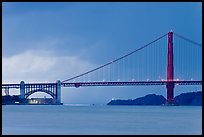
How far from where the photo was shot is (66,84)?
3195 centimetres

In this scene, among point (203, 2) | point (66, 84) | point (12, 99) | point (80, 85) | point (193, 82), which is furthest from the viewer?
point (12, 99)

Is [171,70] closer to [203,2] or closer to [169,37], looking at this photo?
[169,37]

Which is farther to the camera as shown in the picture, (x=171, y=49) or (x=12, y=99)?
(x=12, y=99)

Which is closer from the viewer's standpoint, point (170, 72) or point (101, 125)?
point (101, 125)

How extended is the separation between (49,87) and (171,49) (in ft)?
24.0

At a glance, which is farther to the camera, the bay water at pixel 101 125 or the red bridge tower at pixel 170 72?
the red bridge tower at pixel 170 72

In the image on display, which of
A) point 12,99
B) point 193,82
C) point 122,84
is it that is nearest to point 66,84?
point 122,84

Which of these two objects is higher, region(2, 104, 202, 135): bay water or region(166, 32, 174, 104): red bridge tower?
region(166, 32, 174, 104): red bridge tower

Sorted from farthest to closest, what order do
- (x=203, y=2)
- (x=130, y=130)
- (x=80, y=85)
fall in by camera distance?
(x=80, y=85), (x=130, y=130), (x=203, y=2)

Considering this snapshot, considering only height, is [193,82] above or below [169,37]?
below

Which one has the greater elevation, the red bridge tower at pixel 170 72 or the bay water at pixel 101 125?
the red bridge tower at pixel 170 72

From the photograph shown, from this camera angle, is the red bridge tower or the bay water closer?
the bay water

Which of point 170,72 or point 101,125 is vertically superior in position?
point 170,72

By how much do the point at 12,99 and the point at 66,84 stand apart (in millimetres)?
11682
